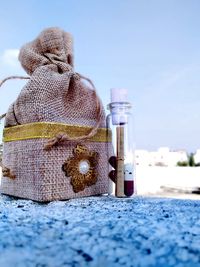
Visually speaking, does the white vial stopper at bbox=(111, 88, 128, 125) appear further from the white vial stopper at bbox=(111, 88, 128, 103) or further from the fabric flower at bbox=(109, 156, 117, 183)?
the fabric flower at bbox=(109, 156, 117, 183)

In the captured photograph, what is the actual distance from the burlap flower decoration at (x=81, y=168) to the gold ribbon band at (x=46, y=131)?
6 cm

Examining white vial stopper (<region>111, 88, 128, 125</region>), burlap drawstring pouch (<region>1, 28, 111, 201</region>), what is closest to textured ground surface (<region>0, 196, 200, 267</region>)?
burlap drawstring pouch (<region>1, 28, 111, 201</region>)

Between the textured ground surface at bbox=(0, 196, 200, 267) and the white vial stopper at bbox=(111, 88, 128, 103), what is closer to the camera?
the textured ground surface at bbox=(0, 196, 200, 267)

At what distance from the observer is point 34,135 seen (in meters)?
1.06

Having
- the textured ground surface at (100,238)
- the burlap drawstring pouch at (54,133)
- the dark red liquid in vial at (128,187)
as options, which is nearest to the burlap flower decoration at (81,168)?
the burlap drawstring pouch at (54,133)

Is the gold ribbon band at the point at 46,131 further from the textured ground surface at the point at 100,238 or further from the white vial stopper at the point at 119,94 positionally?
the textured ground surface at the point at 100,238

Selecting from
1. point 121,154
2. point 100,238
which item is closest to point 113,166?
point 121,154

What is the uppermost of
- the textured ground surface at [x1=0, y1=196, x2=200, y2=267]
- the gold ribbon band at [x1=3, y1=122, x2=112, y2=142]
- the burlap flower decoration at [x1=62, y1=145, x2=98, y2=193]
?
the gold ribbon band at [x1=3, y1=122, x2=112, y2=142]

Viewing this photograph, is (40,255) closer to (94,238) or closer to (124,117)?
(94,238)

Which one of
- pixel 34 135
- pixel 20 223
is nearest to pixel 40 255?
pixel 20 223

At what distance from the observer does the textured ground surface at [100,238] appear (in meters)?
0.50

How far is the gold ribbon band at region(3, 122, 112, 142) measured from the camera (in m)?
1.05

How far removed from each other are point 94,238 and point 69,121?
1.93 feet

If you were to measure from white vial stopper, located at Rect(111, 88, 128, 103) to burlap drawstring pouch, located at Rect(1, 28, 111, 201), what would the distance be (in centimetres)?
8
